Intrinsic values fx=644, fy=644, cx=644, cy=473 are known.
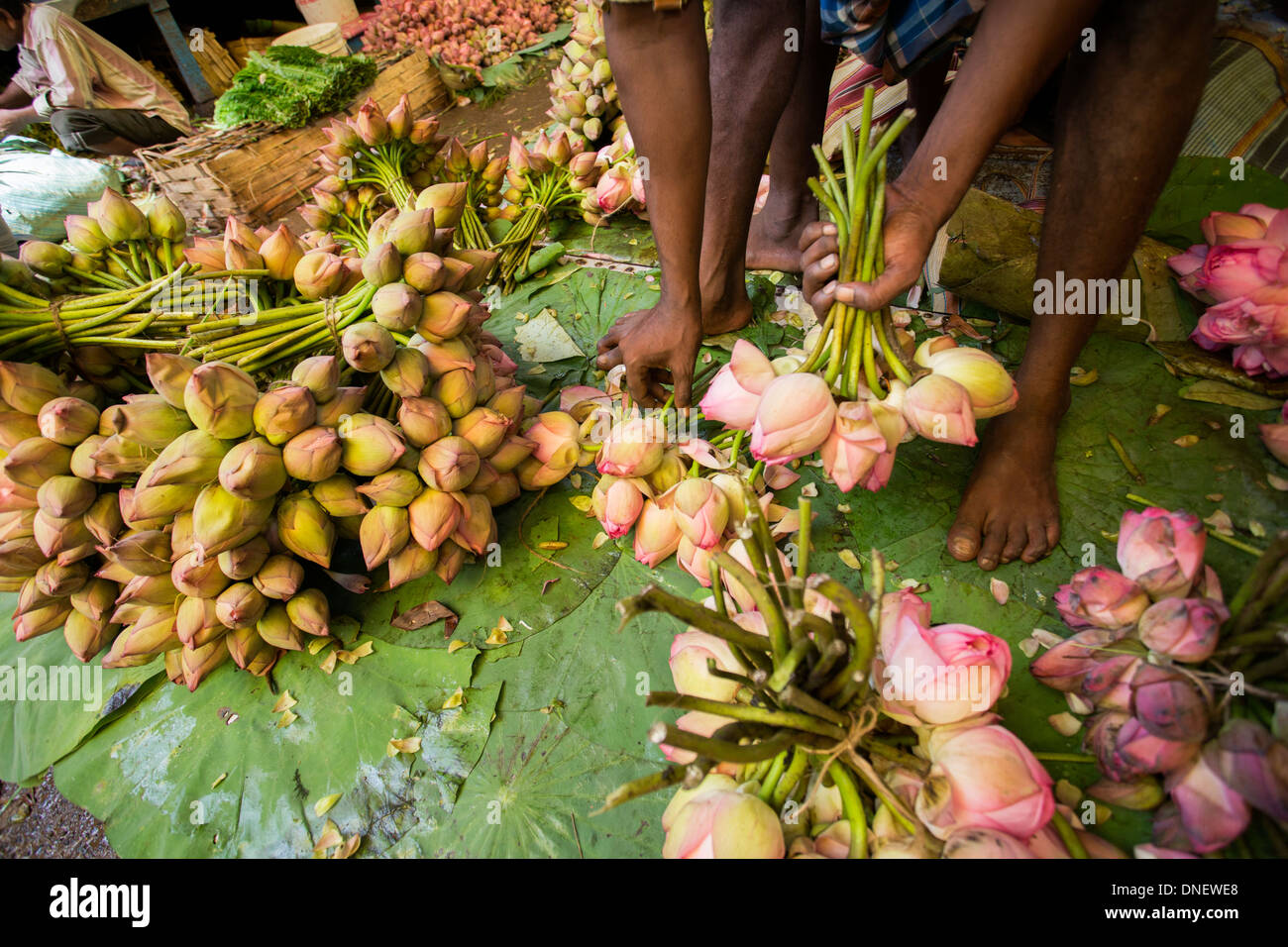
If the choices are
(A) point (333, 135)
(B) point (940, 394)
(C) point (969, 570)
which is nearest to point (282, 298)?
(A) point (333, 135)

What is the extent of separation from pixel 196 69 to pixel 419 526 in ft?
19.4

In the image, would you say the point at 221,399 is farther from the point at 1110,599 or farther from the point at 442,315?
the point at 1110,599

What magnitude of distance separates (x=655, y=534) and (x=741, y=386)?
0.30 m

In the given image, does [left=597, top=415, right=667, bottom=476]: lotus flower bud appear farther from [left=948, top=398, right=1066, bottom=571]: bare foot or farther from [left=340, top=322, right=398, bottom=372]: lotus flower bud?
[left=948, top=398, right=1066, bottom=571]: bare foot

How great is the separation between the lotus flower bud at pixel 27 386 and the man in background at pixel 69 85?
403cm

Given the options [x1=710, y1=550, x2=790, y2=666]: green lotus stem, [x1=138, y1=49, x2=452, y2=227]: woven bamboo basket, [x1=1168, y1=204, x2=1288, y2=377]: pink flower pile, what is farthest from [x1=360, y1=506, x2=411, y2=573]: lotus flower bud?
[x1=138, y1=49, x2=452, y2=227]: woven bamboo basket

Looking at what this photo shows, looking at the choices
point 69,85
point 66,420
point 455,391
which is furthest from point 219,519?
point 69,85

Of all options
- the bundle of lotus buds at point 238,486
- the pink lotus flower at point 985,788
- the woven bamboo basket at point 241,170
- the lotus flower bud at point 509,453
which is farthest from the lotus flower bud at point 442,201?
the woven bamboo basket at point 241,170

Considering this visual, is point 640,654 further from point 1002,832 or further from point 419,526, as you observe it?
point 1002,832

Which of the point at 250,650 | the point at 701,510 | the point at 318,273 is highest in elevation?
the point at 318,273

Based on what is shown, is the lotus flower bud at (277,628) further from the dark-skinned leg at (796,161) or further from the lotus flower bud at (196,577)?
the dark-skinned leg at (796,161)

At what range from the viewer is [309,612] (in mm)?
1076

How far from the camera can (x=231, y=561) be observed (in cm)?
99

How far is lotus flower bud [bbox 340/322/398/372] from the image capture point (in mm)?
964
